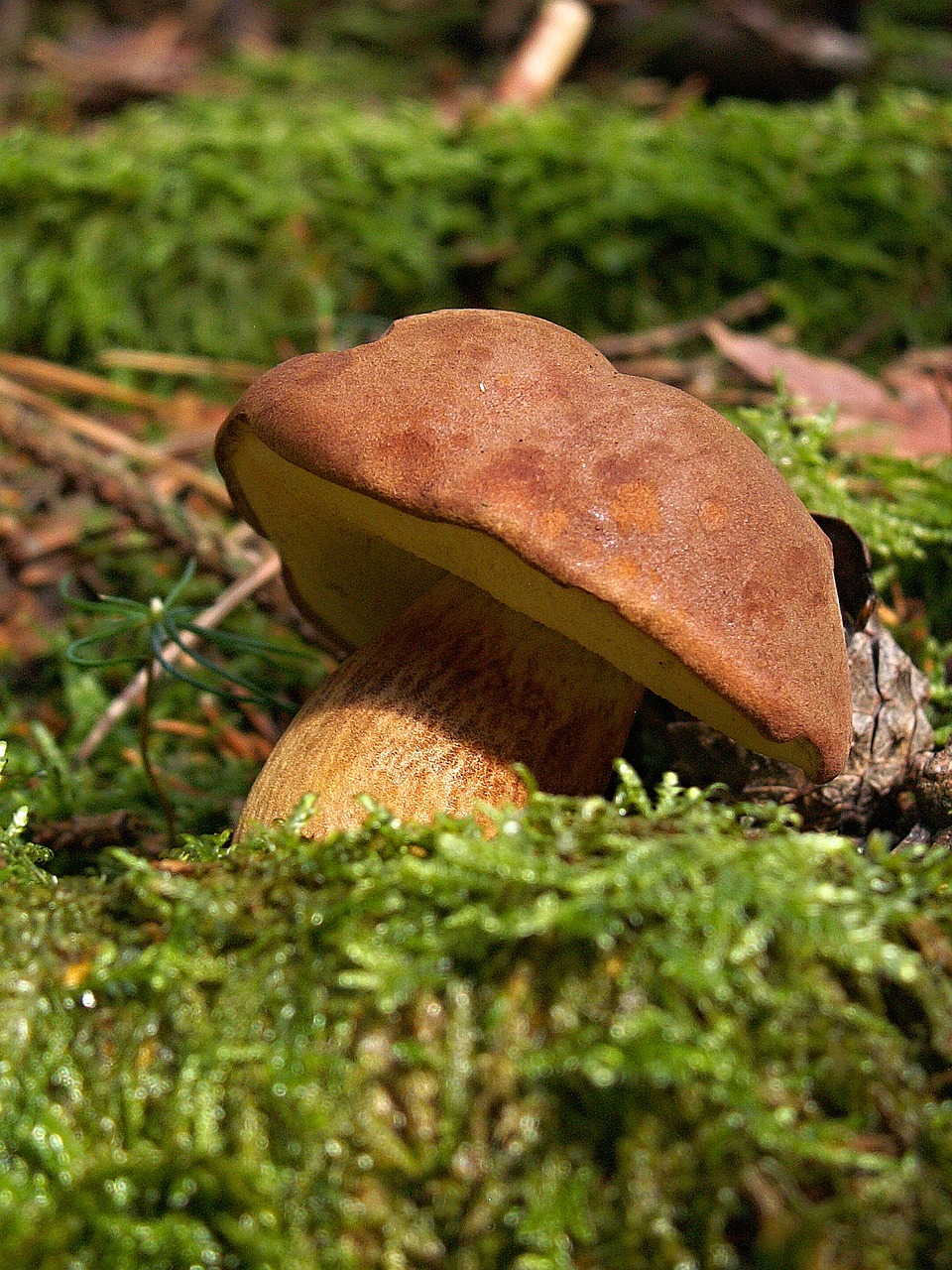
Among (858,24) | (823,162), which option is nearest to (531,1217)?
(823,162)

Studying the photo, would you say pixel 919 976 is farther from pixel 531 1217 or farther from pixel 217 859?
pixel 217 859

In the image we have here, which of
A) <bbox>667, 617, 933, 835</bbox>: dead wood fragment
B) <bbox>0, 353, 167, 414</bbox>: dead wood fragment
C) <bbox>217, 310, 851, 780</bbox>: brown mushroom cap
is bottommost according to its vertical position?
<bbox>0, 353, 167, 414</bbox>: dead wood fragment

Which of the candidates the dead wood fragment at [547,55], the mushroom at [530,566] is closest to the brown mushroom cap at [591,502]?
the mushroom at [530,566]

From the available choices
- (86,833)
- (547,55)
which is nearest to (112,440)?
(86,833)

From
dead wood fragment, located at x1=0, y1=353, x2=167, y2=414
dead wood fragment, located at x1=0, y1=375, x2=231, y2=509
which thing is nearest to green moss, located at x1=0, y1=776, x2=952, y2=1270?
dead wood fragment, located at x1=0, y1=375, x2=231, y2=509

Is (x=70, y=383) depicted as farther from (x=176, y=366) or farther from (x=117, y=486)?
(x=117, y=486)

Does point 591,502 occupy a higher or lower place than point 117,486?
higher

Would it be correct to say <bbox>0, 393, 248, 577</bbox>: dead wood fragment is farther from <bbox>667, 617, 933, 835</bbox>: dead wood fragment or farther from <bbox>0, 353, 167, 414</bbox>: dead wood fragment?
<bbox>667, 617, 933, 835</bbox>: dead wood fragment
